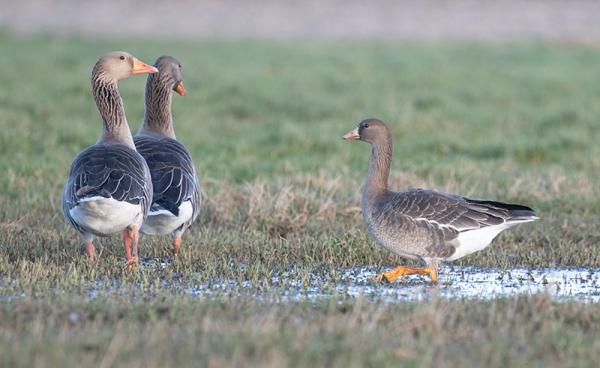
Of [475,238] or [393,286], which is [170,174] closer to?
[393,286]

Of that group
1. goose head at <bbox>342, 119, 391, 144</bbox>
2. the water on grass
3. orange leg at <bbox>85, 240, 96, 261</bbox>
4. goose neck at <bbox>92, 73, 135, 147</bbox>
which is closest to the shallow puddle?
the water on grass

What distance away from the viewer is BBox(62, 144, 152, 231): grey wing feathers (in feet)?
24.8

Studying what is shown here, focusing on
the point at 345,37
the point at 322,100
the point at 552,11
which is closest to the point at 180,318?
the point at 322,100

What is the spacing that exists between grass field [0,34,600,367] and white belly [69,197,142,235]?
1.06ft

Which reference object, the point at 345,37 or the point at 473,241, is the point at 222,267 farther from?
the point at 345,37

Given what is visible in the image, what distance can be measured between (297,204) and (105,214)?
2901 millimetres

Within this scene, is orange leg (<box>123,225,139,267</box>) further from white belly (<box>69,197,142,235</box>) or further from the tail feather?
the tail feather

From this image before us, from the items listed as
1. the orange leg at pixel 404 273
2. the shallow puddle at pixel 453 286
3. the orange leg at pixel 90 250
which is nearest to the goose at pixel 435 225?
the orange leg at pixel 404 273

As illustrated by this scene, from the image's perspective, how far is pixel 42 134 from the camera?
1455cm

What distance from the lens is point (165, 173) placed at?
8.55 metres

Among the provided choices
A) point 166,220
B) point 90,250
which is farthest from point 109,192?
point 166,220

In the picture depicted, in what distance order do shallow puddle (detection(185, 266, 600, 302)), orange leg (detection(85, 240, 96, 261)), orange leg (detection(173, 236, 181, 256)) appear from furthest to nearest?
orange leg (detection(173, 236, 181, 256)) → orange leg (detection(85, 240, 96, 261)) → shallow puddle (detection(185, 266, 600, 302))

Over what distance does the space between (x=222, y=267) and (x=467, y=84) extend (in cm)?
1388

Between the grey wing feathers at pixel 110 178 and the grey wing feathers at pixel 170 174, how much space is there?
28 centimetres
